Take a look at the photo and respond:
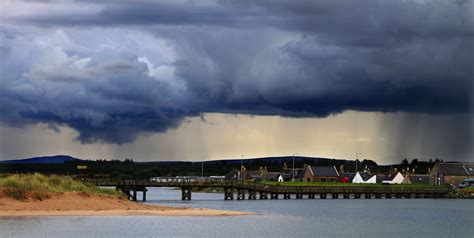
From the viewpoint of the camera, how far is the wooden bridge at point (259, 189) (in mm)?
125625

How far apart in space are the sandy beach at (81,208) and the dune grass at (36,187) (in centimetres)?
87

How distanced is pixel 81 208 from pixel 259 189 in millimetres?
58781

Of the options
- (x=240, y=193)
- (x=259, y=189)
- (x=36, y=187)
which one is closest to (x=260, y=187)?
(x=259, y=189)

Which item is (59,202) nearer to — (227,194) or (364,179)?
(227,194)

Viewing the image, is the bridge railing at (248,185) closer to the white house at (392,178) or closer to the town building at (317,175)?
the white house at (392,178)

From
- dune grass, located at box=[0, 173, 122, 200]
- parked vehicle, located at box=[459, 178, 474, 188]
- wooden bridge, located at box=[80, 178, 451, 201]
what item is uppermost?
parked vehicle, located at box=[459, 178, 474, 188]

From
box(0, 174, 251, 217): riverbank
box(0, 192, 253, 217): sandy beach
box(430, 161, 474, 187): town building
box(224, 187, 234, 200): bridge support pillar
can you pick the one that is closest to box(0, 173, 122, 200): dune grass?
box(0, 174, 251, 217): riverbank

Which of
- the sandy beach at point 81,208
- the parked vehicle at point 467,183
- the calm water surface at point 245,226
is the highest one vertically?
the parked vehicle at point 467,183

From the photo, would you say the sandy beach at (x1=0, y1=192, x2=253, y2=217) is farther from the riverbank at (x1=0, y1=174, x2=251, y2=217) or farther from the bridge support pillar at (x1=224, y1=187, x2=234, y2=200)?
the bridge support pillar at (x1=224, y1=187, x2=234, y2=200)

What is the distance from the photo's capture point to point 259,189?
140 metres

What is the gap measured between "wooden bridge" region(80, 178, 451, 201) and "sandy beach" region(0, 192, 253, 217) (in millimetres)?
32352

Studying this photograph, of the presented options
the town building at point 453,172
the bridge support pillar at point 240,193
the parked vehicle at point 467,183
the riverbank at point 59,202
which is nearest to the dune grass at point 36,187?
the riverbank at point 59,202

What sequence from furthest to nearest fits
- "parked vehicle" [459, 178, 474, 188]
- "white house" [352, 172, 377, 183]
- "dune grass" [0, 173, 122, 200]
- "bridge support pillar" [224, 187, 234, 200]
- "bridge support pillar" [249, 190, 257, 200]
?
"white house" [352, 172, 377, 183], "parked vehicle" [459, 178, 474, 188], "bridge support pillar" [249, 190, 257, 200], "bridge support pillar" [224, 187, 234, 200], "dune grass" [0, 173, 122, 200]

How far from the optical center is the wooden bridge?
412ft
